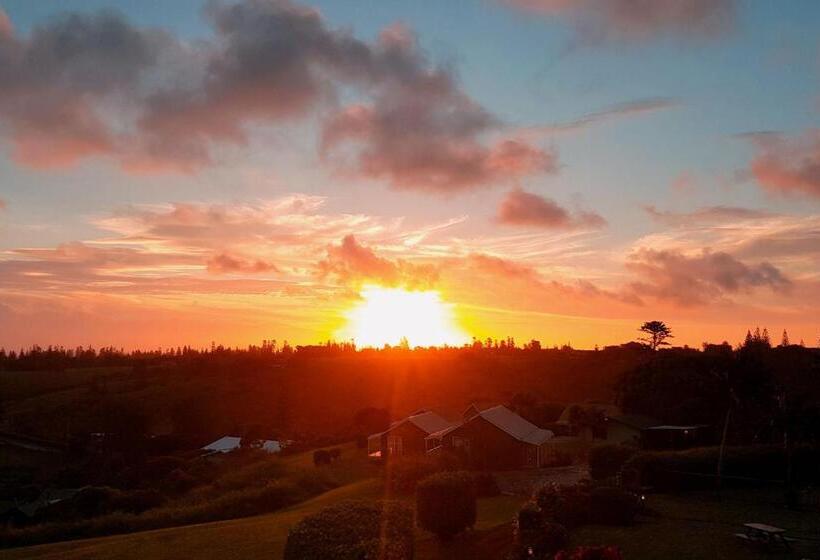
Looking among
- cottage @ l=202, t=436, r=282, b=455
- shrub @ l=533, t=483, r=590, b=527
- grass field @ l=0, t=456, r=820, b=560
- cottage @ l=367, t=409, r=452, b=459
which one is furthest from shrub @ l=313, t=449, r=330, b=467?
shrub @ l=533, t=483, r=590, b=527

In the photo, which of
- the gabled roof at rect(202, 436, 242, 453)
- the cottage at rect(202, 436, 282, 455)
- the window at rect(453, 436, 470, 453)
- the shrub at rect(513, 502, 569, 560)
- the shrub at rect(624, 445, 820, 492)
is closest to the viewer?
the shrub at rect(513, 502, 569, 560)

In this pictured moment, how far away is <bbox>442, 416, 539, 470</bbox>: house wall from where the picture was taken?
4950cm

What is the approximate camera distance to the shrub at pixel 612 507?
24250 millimetres

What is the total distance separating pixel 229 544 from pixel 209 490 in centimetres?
2200

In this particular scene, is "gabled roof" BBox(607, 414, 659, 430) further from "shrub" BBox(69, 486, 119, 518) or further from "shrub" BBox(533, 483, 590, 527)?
"shrub" BBox(69, 486, 119, 518)

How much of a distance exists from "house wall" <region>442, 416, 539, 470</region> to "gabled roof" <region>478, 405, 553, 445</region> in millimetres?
284

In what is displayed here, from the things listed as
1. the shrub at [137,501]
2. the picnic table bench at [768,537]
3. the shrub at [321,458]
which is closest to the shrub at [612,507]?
the picnic table bench at [768,537]

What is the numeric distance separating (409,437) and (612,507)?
3506 centimetres

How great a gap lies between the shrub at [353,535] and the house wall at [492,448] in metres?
32.1

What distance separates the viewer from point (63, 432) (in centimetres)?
9519

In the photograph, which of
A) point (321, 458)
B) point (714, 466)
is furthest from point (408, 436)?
point (714, 466)

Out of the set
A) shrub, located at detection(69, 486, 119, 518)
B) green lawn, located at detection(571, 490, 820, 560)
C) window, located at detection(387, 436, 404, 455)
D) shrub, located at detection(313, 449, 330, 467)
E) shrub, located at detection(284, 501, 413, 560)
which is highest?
shrub, located at detection(284, 501, 413, 560)

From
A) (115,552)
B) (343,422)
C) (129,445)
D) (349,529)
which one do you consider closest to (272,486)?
(115,552)

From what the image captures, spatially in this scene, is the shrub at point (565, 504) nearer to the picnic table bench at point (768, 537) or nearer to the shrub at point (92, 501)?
the picnic table bench at point (768, 537)
